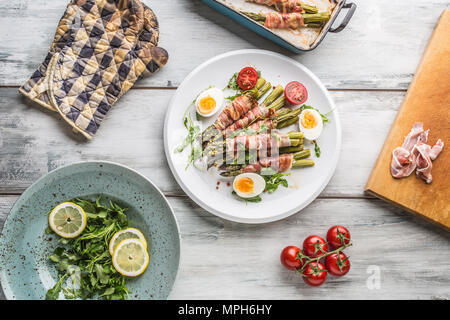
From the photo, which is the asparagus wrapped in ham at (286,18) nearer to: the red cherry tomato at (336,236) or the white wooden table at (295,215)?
the white wooden table at (295,215)

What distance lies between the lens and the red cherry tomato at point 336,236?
2.37 metres

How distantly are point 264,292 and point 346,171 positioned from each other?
917 mm

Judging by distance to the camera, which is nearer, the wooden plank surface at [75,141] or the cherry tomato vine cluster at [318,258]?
the cherry tomato vine cluster at [318,258]

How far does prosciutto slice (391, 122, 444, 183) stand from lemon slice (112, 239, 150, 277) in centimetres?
159

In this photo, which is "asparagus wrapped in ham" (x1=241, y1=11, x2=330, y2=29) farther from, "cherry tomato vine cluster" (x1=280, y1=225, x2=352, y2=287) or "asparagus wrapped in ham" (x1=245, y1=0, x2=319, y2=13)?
"cherry tomato vine cluster" (x1=280, y1=225, x2=352, y2=287)

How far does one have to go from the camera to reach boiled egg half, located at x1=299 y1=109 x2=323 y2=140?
242cm

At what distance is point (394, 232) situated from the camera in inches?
100.0

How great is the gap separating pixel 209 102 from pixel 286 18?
69 centimetres

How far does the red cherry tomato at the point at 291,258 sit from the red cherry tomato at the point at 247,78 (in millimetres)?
1009

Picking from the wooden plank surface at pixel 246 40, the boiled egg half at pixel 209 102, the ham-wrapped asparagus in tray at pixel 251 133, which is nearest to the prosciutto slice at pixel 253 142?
the ham-wrapped asparagus in tray at pixel 251 133

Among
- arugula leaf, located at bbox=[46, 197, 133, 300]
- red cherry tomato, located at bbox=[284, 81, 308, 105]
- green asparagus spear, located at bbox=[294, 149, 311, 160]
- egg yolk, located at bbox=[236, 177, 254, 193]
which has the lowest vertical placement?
arugula leaf, located at bbox=[46, 197, 133, 300]

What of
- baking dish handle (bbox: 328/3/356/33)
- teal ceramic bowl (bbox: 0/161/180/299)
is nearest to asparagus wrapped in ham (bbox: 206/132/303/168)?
teal ceramic bowl (bbox: 0/161/180/299)

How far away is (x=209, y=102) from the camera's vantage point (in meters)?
2.41
